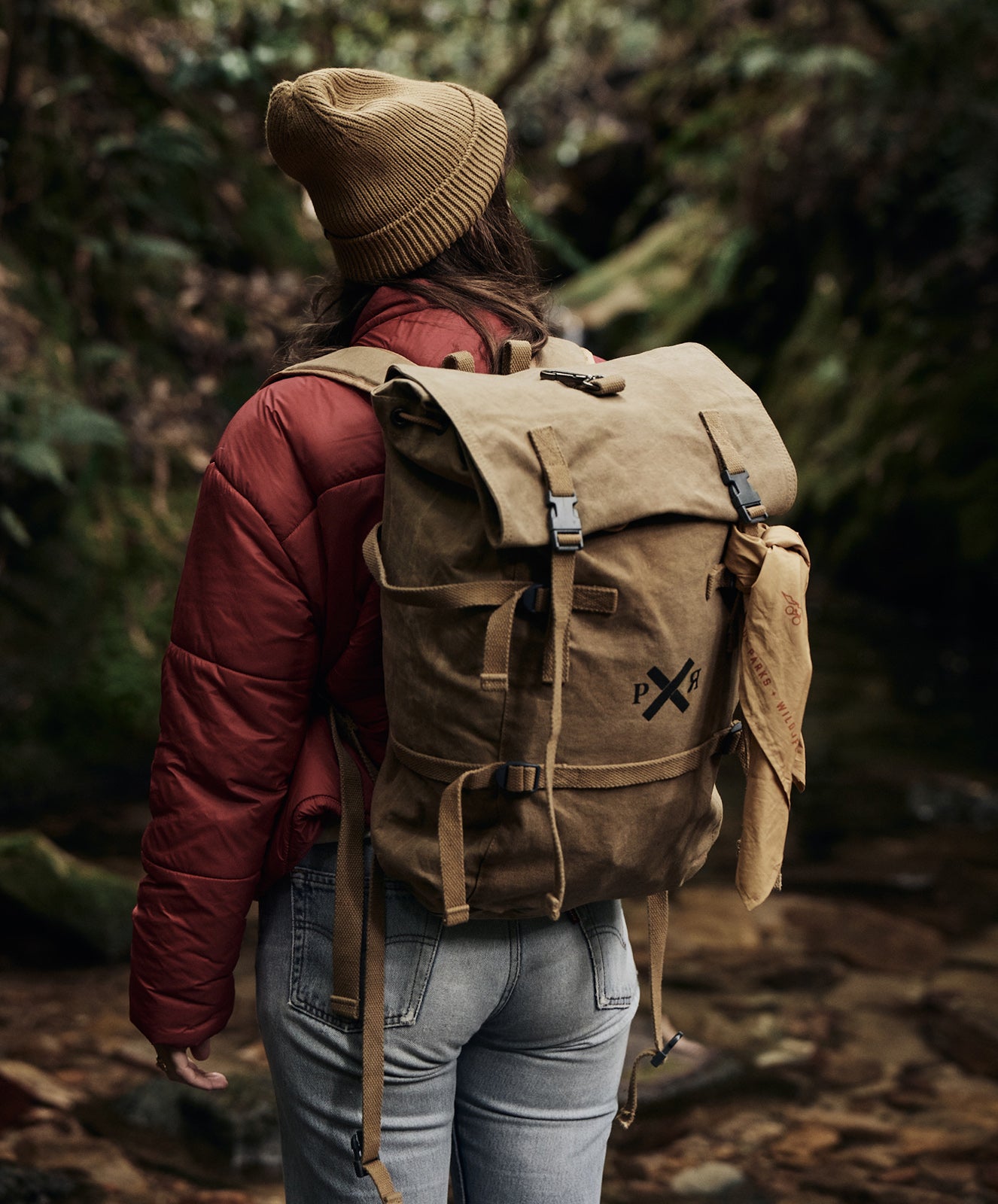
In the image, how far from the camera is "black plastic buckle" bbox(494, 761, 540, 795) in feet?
4.71

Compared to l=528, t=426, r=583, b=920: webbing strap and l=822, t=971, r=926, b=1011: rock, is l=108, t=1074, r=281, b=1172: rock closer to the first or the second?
l=822, t=971, r=926, b=1011: rock

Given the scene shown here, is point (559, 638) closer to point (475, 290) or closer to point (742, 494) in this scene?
point (742, 494)

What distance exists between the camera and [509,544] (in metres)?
1.36

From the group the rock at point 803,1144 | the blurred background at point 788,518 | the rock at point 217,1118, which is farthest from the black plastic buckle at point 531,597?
the rock at point 803,1144

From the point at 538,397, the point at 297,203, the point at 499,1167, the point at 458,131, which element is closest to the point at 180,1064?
the point at 499,1167

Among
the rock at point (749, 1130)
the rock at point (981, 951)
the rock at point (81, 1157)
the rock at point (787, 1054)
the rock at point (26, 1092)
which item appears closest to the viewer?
the rock at point (81, 1157)

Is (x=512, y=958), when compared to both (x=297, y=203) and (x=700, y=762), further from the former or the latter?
(x=297, y=203)

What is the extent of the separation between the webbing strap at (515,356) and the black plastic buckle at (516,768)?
0.54 m

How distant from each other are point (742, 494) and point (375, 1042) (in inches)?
33.4

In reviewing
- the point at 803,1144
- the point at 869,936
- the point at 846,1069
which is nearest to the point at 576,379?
the point at 803,1144

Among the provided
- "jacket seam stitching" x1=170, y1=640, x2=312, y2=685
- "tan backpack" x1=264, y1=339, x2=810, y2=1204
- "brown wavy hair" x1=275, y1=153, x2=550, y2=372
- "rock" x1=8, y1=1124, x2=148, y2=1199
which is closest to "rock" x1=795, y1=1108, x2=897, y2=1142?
"rock" x1=8, y1=1124, x2=148, y2=1199

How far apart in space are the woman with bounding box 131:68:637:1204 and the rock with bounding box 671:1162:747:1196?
1.66m

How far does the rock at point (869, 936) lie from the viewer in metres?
4.59

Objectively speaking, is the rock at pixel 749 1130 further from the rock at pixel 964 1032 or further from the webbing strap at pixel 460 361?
the webbing strap at pixel 460 361
